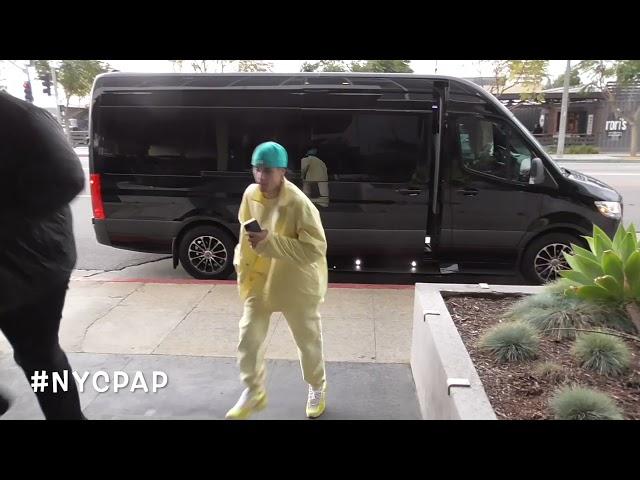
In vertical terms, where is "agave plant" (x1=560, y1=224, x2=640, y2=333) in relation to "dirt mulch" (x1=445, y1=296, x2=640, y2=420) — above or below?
above

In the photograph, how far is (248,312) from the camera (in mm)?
2725

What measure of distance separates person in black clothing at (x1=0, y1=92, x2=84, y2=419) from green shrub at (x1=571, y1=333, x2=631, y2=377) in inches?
108

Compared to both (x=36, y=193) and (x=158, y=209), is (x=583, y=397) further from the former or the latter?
(x=158, y=209)

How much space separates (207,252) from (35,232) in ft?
11.7

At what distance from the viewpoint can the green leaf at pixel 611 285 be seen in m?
3.00

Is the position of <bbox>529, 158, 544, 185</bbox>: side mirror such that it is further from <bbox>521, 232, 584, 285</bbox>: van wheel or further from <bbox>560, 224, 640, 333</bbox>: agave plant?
<bbox>560, 224, 640, 333</bbox>: agave plant

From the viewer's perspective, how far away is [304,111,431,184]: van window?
5.38m

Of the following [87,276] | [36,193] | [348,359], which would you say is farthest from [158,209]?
[36,193]

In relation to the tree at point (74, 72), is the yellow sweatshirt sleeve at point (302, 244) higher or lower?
lower

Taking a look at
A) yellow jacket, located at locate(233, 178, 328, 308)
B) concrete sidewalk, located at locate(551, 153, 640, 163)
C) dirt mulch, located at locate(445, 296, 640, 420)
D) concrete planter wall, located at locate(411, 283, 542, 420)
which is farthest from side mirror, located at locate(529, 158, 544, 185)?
concrete sidewalk, located at locate(551, 153, 640, 163)

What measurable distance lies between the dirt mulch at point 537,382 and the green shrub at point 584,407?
2.4 inches

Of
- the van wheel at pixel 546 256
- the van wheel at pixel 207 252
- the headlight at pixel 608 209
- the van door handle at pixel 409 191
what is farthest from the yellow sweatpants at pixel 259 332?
the headlight at pixel 608 209

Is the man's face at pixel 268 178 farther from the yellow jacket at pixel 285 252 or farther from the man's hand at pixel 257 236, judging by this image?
the man's hand at pixel 257 236
